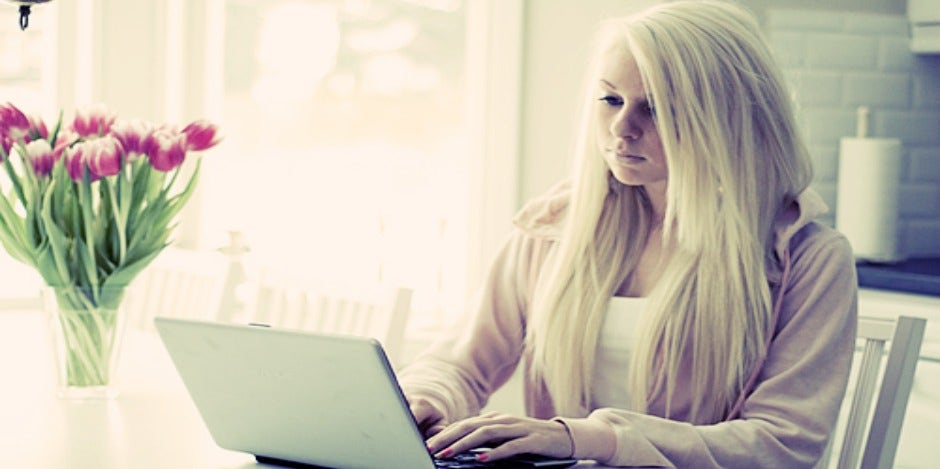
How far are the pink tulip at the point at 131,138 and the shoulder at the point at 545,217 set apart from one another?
56 cm

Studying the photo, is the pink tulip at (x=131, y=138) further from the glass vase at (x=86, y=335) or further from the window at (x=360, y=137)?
the window at (x=360, y=137)

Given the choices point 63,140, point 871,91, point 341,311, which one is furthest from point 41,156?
point 871,91

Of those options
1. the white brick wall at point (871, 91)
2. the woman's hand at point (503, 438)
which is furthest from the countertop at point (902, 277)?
the woman's hand at point (503, 438)

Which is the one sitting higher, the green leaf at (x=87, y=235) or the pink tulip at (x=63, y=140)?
the pink tulip at (x=63, y=140)

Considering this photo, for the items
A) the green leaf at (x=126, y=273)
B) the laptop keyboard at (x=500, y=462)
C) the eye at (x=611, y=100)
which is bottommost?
the laptop keyboard at (x=500, y=462)

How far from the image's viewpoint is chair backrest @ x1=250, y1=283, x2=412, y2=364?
7.13 ft

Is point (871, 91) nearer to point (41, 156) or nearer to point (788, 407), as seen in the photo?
point (788, 407)

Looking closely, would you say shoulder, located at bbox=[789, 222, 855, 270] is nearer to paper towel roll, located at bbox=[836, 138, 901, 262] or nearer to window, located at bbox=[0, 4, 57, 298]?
paper towel roll, located at bbox=[836, 138, 901, 262]

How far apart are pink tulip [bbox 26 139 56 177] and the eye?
0.79 metres

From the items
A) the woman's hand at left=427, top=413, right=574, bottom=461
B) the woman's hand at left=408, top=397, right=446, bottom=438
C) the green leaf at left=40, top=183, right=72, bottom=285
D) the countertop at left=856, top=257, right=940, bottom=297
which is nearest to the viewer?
the woman's hand at left=427, top=413, right=574, bottom=461

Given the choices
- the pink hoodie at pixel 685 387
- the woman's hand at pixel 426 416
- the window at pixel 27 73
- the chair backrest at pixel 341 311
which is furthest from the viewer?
the window at pixel 27 73

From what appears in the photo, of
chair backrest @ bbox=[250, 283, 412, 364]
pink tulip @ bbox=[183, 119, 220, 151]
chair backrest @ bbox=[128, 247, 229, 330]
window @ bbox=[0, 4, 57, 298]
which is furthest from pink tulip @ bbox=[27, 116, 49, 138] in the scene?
window @ bbox=[0, 4, 57, 298]

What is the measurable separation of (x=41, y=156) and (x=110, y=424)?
409 mm

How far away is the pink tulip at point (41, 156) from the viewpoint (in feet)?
6.27
